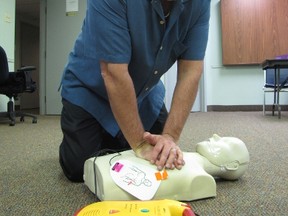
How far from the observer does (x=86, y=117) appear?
1.08m

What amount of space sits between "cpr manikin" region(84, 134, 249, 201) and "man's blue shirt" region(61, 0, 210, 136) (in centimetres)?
25

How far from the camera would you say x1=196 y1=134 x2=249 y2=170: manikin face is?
0.89 meters

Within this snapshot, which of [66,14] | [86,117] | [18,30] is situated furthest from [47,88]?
[86,117]

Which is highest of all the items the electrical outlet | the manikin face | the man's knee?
the electrical outlet

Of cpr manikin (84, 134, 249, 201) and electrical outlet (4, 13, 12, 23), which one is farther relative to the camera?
electrical outlet (4, 13, 12, 23)

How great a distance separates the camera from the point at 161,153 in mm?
774

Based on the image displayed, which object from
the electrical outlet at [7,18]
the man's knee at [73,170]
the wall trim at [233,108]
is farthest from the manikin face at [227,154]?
the wall trim at [233,108]

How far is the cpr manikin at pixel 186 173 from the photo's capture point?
738 millimetres

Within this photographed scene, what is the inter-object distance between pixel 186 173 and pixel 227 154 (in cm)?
18

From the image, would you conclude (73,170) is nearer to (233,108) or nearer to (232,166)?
(232,166)

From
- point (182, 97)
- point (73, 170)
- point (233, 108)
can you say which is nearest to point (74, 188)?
point (73, 170)

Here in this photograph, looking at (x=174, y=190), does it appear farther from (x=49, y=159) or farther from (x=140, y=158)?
(x=49, y=159)

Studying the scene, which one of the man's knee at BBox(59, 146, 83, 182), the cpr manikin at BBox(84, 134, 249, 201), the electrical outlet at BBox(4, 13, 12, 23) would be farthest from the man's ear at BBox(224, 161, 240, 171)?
the electrical outlet at BBox(4, 13, 12, 23)

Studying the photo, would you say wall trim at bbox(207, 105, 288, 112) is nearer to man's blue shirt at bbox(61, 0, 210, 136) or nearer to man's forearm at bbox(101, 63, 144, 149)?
man's blue shirt at bbox(61, 0, 210, 136)
